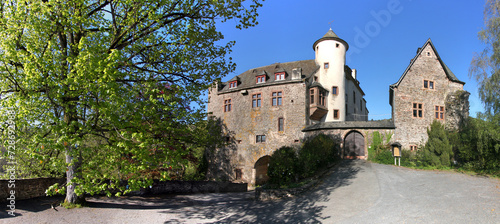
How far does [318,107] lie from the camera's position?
2759cm

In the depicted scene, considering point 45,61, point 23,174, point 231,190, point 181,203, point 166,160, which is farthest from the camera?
point 231,190

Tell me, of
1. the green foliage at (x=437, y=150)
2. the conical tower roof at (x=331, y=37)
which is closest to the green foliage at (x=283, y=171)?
the green foliage at (x=437, y=150)

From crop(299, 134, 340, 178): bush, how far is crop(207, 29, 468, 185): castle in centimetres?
219

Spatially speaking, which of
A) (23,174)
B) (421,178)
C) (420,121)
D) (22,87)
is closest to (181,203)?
(23,174)

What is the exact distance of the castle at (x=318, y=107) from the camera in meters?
23.7

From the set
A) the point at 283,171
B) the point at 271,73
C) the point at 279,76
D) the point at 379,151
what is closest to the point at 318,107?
the point at 279,76

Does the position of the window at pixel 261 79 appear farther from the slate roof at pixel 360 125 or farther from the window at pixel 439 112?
the window at pixel 439 112

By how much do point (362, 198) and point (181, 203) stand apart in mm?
8535

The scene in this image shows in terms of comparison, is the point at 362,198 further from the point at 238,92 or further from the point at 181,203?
the point at 238,92

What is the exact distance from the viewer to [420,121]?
77.4 feet

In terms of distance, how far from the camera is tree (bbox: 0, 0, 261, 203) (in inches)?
301

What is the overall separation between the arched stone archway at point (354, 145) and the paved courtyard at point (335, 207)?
322 inches

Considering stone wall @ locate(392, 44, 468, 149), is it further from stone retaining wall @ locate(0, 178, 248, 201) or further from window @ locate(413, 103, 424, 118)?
stone retaining wall @ locate(0, 178, 248, 201)

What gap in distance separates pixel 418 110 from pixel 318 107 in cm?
844
